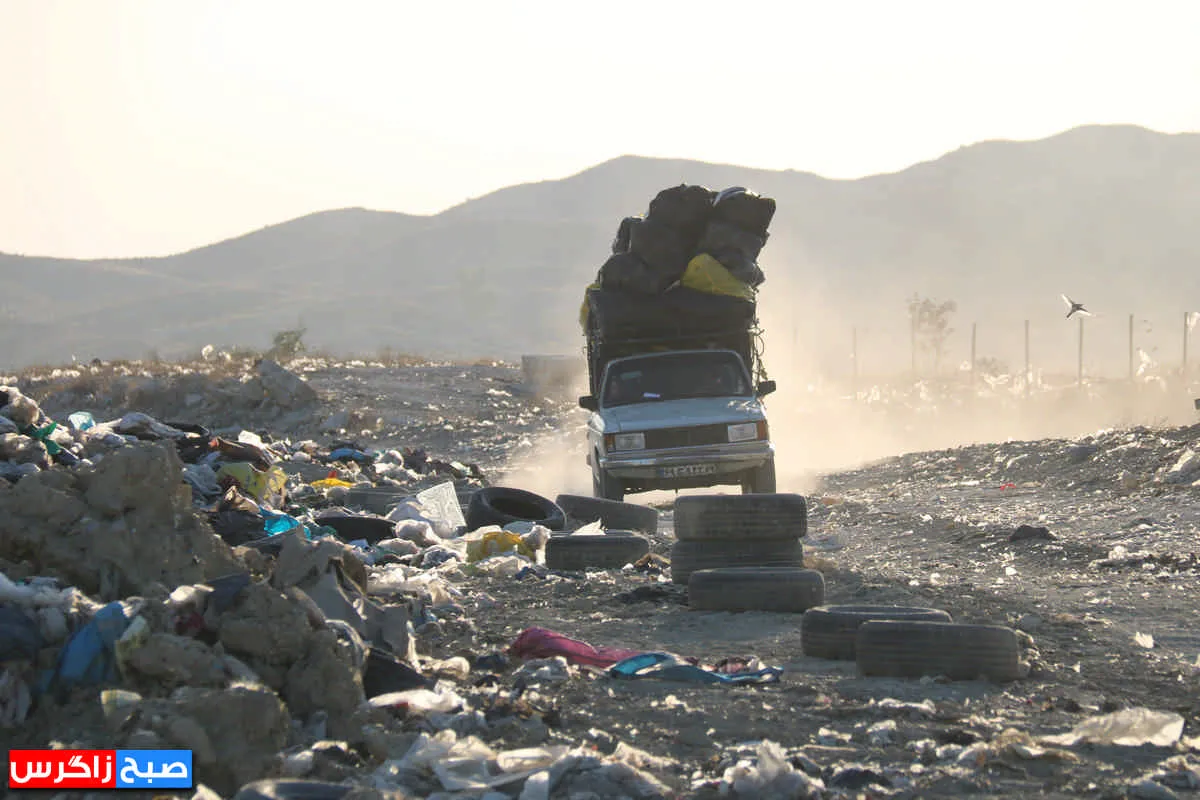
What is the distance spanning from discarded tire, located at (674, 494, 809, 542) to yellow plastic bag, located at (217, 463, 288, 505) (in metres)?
4.24

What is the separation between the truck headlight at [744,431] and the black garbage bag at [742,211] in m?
2.58

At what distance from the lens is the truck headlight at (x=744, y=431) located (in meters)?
14.3

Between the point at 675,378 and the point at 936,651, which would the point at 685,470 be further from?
the point at 936,651

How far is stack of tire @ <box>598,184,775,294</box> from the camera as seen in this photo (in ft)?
50.5

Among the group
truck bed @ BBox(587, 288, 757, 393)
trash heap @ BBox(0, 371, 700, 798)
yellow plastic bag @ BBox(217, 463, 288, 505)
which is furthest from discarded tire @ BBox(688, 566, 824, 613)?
truck bed @ BBox(587, 288, 757, 393)

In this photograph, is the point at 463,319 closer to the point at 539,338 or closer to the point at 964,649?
the point at 539,338

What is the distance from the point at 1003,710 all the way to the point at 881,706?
53cm

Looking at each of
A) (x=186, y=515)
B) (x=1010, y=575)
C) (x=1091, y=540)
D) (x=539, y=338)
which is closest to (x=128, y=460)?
(x=186, y=515)

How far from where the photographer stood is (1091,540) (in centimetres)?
1240

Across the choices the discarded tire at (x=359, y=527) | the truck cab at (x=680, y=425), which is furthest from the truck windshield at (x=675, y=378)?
the discarded tire at (x=359, y=527)

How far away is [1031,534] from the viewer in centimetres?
1219

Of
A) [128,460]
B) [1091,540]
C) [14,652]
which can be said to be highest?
[128,460]

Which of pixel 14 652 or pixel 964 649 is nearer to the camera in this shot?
pixel 14 652

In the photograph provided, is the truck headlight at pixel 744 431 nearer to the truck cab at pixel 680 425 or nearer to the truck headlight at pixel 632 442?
the truck cab at pixel 680 425
